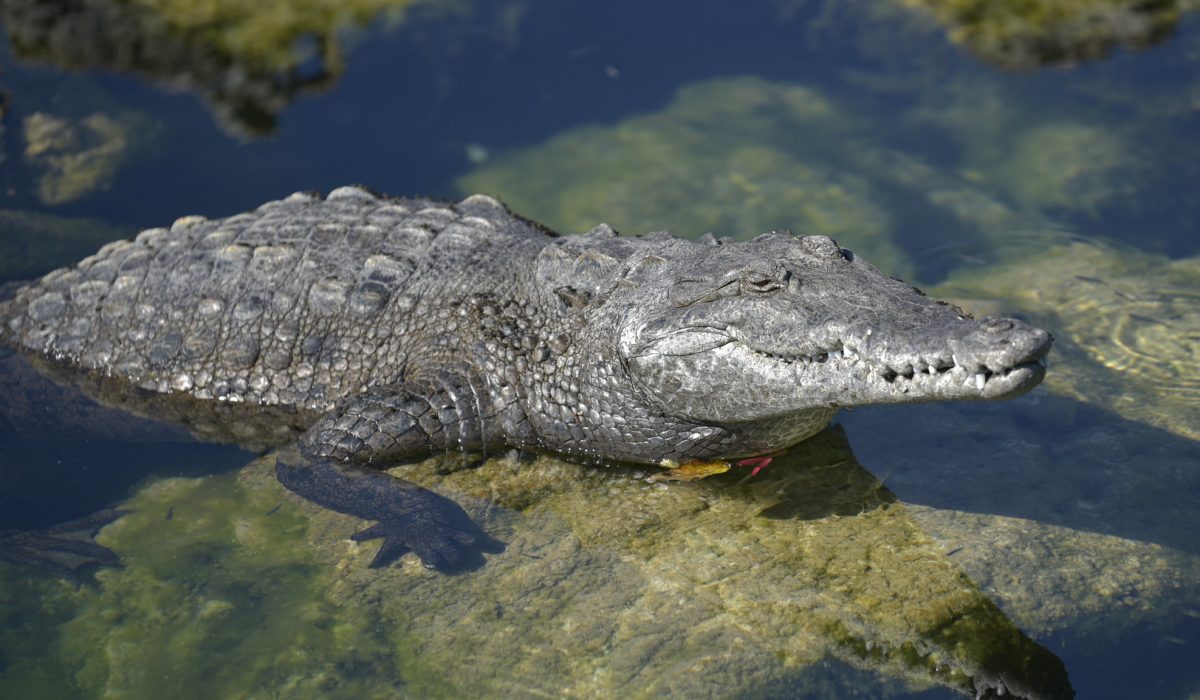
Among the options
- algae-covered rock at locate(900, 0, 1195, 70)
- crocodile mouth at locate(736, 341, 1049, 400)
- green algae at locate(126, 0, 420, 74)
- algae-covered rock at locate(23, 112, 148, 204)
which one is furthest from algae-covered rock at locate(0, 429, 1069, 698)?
algae-covered rock at locate(900, 0, 1195, 70)

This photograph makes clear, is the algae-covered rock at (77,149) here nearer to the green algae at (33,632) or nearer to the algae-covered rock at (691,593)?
the green algae at (33,632)

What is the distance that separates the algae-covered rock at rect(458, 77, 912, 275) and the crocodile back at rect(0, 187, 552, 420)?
5.82 ft

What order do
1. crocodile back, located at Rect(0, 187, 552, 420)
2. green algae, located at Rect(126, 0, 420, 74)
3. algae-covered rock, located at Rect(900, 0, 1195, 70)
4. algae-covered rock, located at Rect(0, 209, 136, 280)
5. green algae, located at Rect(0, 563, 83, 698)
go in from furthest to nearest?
green algae, located at Rect(126, 0, 420, 74)
algae-covered rock, located at Rect(900, 0, 1195, 70)
algae-covered rock, located at Rect(0, 209, 136, 280)
crocodile back, located at Rect(0, 187, 552, 420)
green algae, located at Rect(0, 563, 83, 698)

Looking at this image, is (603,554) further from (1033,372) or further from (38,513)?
(38,513)

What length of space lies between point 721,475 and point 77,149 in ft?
18.9

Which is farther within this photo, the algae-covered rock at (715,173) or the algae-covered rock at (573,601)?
the algae-covered rock at (715,173)

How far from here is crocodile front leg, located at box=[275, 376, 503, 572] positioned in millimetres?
4520

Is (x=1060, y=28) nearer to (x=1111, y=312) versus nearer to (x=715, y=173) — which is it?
(x=715, y=173)

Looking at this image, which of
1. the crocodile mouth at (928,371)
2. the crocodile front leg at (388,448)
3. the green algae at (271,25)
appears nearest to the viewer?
the crocodile mouth at (928,371)

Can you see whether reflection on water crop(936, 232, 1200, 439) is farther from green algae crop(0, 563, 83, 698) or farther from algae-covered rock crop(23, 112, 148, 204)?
algae-covered rock crop(23, 112, 148, 204)

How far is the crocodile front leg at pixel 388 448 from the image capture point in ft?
14.8

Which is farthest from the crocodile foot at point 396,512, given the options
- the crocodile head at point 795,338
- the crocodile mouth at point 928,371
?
the crocodile mouth at point 928,371

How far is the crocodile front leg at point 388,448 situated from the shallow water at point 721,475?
0.13m

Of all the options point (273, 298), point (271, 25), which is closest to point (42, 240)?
point (273, 298)
